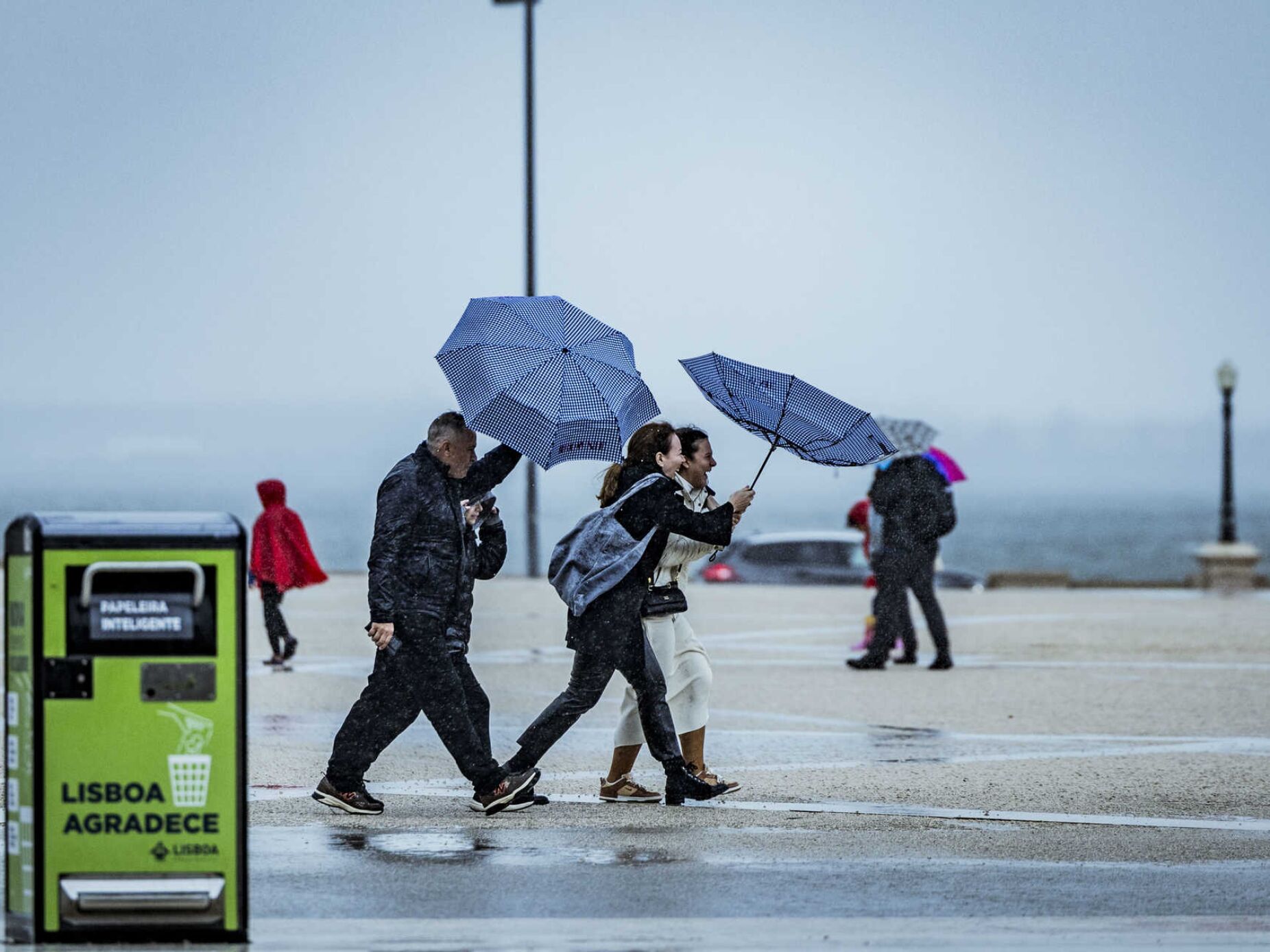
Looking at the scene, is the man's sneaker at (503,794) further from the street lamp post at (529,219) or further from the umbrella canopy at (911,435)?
the street lamp post at (529,219)

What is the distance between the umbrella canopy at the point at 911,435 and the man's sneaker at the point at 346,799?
25.4 feet

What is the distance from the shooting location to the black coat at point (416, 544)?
7664 mm

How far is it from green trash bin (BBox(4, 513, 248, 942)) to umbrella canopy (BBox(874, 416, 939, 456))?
9.77m

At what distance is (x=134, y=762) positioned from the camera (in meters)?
5.48

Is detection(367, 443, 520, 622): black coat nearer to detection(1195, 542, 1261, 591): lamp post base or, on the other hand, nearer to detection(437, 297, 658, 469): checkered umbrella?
detection(437, 297, 658, 469): checkered umbrella

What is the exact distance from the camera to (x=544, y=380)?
786 centimetres

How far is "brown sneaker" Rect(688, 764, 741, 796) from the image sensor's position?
844 centimetres

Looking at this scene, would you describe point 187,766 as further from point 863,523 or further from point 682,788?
point 863,523

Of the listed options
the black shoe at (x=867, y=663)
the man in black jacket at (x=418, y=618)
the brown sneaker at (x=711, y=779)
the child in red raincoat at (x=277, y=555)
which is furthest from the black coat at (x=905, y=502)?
the man in black jacket at (x=418, y=618)

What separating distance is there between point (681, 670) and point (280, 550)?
236 inches

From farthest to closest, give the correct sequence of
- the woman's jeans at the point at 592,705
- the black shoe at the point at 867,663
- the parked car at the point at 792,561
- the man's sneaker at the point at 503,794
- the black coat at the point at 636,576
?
the parked car at the point at 792,561, the black shoe at the point at 867,663, the woman's jeans at the point at 592,705, the black coat at the point at 636,576, the man's sneaker at the point at 503,794

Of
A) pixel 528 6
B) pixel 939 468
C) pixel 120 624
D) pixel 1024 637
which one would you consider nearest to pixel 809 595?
pixel 1024 637

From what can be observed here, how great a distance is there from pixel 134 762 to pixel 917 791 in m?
4.22

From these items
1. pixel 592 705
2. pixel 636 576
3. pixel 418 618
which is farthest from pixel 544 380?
pixel 592 705
